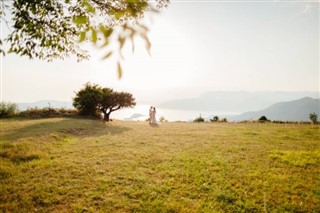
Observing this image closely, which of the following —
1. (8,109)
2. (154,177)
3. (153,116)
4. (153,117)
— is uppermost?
(8,109)

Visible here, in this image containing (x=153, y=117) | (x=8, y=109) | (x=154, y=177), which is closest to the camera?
(x=154, y=177)

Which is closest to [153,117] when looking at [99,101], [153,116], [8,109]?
[153,116]

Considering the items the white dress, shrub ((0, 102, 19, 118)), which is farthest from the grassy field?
shrub ((0, 102, 19, 118))

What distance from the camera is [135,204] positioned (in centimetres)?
591

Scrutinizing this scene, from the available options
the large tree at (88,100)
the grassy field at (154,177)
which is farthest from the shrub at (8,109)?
the grassy field at (154,177)

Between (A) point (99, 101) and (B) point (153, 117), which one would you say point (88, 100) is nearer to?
(A) point (99, 101)

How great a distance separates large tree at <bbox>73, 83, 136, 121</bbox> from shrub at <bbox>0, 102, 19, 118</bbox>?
248 inches

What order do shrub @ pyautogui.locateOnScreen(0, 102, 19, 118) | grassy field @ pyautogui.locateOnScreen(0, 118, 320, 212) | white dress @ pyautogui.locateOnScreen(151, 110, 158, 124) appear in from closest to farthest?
grassy field @ pyautogui.locateOnScreen(0, 118, 320, 212) < shrub @ pyautogui.locateOnScreen(0, 102, 19, 118) < white dress @ pyautogui.locateOnScreen(151, 110, 158, 124)

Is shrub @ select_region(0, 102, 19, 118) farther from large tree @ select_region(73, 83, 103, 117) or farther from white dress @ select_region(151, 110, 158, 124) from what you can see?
white dress @ select_region(151, 110, 158, 124)

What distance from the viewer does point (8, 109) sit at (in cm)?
2361

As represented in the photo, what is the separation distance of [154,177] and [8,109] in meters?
22.8

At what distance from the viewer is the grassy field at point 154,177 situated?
595 centimetres

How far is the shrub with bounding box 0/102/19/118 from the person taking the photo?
907 inches

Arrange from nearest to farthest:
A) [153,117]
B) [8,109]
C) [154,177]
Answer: [154,177]
[8,109]
[153,117]
